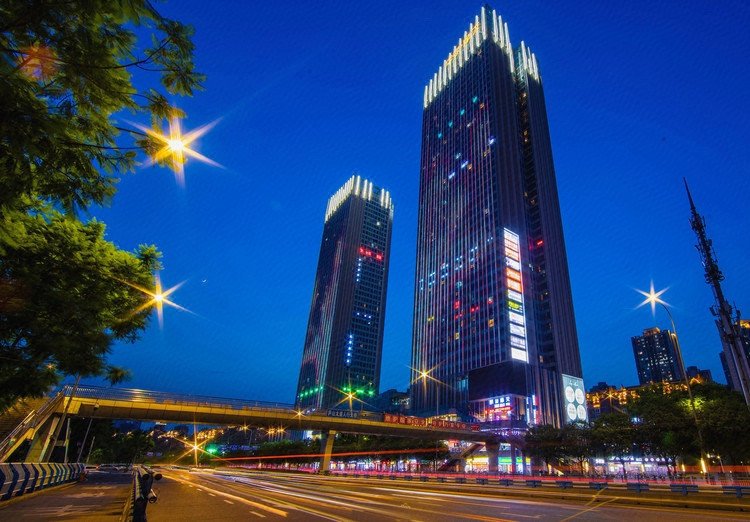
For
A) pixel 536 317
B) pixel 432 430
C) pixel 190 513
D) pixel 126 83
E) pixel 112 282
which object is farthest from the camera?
pixel 536 317

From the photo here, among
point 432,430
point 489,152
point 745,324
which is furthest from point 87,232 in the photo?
point 745,324

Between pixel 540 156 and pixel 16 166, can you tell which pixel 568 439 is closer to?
pixel 16 166

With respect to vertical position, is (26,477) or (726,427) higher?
(726,427)

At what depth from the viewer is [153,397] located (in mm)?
46312

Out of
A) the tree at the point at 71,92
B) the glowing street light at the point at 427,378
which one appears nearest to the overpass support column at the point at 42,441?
the tree at the point at 71,92

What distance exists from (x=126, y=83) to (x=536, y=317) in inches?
5663

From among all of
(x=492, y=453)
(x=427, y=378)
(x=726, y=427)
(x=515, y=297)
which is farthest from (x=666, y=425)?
(x=427, y=378)

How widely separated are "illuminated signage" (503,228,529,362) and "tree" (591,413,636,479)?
49753 millimetres

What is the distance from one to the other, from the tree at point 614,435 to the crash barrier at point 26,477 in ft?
234

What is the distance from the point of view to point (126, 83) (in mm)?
5762

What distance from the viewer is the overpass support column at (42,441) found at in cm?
3388

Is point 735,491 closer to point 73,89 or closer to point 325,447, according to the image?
point 73,89

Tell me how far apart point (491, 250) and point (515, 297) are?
1843cm

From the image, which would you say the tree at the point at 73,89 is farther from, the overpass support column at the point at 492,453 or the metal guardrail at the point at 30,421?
the overpass support column at the point at 492,453
